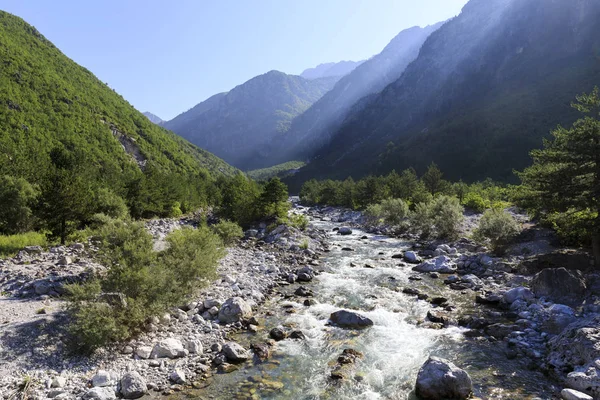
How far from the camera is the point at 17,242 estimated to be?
25031 mm

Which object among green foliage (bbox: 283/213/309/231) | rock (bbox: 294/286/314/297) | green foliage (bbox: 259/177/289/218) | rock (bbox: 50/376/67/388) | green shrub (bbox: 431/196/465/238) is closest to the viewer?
rock (bbox: 50/376/67/388)

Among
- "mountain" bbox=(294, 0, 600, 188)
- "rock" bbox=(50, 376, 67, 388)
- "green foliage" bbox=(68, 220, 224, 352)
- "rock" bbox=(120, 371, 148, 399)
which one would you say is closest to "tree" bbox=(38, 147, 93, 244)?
"green foliage" bbox=(68, 220, 224, 352)

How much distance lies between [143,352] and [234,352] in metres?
3.43

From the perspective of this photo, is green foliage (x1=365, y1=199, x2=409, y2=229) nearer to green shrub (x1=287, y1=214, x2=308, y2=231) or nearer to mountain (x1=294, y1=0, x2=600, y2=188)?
green shrub (x1=287, y1=214, x2=308, y2=231)

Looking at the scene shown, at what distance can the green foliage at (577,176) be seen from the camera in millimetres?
18656

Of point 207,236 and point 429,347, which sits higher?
point 207,236

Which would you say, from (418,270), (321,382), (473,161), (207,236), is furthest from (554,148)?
(473,161)

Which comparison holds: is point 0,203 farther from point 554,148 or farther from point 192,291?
point 554,148

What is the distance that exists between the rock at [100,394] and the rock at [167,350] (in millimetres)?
2141

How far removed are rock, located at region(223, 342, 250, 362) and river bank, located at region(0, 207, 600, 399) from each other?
0.16 ft

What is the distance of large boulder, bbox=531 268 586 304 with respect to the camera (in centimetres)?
1766

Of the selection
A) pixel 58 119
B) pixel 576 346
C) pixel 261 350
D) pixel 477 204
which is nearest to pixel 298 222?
pixel 261 350

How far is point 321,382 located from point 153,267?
8.66m

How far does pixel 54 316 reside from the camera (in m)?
13.5
